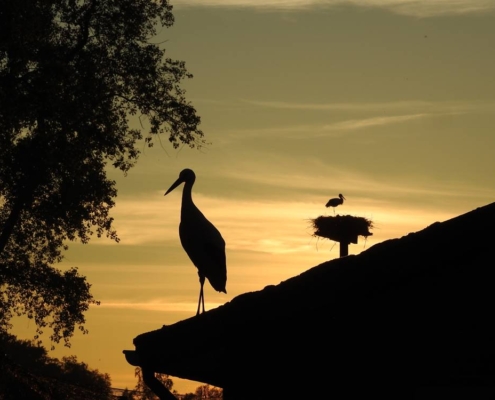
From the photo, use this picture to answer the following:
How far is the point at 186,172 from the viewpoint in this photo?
1794cm

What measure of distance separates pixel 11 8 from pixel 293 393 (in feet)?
51.8

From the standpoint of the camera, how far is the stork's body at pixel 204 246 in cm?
1608

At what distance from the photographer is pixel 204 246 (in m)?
16.1

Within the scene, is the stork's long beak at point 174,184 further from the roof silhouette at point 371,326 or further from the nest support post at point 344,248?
the roof silhouette at point 371,326

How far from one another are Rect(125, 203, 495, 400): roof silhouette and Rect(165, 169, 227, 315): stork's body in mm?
6503

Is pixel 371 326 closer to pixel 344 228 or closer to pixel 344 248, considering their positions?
pixel 344 248

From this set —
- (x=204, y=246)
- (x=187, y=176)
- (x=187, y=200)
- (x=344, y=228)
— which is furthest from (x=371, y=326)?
(x=344, y=228)

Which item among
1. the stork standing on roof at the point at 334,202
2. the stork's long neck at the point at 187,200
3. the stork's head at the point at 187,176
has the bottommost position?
the stork's long neck at the point at 187,200

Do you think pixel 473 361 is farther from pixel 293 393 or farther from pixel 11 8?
pixel 11 8

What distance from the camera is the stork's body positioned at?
1608 centimetres

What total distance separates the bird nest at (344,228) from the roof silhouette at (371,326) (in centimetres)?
1272

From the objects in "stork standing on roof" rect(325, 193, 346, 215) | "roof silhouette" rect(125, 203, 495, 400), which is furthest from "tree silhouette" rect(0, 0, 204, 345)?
"roof silhouette" rect(125, 203, 495, 400)

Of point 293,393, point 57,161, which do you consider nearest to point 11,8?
point 57,161

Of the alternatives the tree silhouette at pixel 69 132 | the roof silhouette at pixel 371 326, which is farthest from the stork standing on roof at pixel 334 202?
the roof silhouette at pixel 371 326
